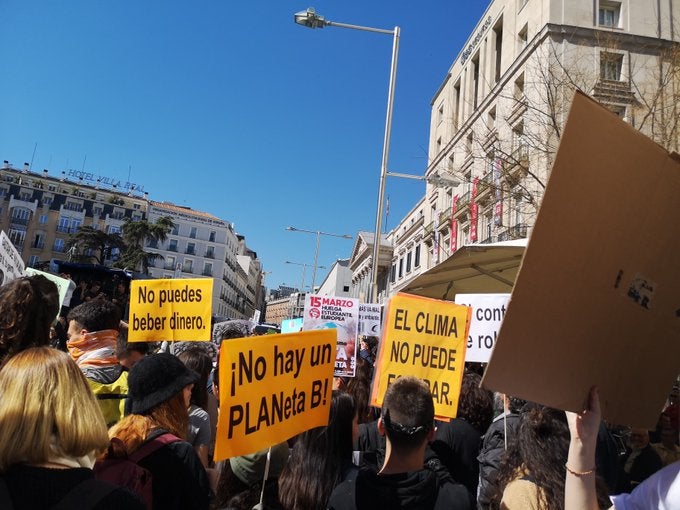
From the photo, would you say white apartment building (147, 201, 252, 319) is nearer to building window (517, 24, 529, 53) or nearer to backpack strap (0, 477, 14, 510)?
building window (517, 24, 529, 53)

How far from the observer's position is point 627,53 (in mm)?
23141

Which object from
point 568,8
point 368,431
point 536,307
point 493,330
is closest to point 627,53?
point 568,8

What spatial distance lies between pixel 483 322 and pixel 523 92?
18.2 m

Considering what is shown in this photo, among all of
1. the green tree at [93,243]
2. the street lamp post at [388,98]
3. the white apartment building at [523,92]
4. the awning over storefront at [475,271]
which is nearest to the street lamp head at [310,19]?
the street lamp post at [388,98]

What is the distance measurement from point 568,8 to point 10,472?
29415 millimetres

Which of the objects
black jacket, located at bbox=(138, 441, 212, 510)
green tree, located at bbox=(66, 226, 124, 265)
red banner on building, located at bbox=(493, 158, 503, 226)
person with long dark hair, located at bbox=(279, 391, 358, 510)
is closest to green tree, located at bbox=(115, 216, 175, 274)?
green tree, located at bbox=(66, 226, 124, 265)

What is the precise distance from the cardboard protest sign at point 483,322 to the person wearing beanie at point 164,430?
3.51m

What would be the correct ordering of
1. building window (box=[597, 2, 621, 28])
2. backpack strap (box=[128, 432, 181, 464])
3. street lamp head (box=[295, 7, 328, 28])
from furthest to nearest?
building window (box=[597, 2, 621, 28]), street lamp head (box=[295, 7, 328, 28]), backpack strap (box=[128, 432, 181, 464])

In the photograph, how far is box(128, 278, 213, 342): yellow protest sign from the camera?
586 cm

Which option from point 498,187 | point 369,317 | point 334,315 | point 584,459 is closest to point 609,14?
point 498,187

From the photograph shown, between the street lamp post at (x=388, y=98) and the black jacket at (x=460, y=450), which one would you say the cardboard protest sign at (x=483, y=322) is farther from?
the street lamp post at (x=388, y=98)

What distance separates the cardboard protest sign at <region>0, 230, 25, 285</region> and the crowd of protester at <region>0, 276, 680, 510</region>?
2903 millimetres

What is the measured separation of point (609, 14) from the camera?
85.5ft

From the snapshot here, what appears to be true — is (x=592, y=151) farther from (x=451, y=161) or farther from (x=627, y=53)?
(x=451, y=161)
